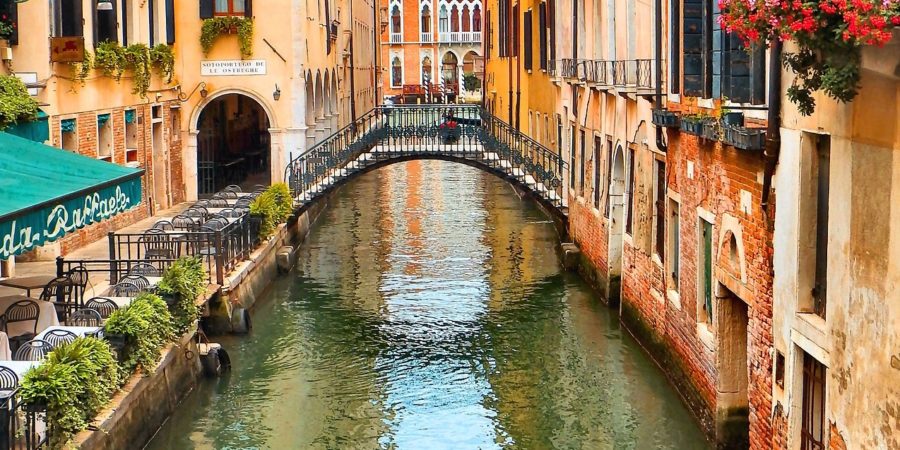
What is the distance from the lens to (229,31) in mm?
27844

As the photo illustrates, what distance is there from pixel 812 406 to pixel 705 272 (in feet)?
12.8

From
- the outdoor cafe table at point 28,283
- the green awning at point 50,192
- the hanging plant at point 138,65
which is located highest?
the hanging plant at point 138,65

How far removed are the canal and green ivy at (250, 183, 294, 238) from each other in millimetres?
1065

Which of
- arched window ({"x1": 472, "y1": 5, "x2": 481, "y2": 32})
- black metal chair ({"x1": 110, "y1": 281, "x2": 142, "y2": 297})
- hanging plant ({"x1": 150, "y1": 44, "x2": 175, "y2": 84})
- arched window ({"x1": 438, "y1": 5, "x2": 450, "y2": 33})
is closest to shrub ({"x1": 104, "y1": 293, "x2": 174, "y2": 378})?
black metal chair ({"x1": 110, "y1": 281, "x2": 142, "y2": 297})

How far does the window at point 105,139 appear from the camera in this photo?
2256 cm

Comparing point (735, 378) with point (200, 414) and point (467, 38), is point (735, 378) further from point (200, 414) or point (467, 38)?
point (467, 38)

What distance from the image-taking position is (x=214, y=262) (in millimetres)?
18297

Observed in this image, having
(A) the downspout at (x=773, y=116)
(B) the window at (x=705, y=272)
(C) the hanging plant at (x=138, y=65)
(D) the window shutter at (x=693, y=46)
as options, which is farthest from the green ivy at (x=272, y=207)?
(A) the downspout at (x=773, y=116)

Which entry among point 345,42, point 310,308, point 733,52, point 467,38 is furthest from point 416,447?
point 467,38

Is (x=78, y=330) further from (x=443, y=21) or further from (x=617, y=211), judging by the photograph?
(x=443, y=21)

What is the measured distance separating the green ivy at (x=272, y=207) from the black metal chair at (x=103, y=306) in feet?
25.9

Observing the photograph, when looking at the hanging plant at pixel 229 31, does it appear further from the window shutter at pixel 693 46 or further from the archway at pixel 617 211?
the window shutter at pixel 693 46

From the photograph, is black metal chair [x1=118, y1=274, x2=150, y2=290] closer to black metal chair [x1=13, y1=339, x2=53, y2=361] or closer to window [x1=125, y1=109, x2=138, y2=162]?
black metal chair [x1=13, y1=339, x2=53, y2=361]

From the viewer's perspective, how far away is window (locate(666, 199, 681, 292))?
1523 centimetres
